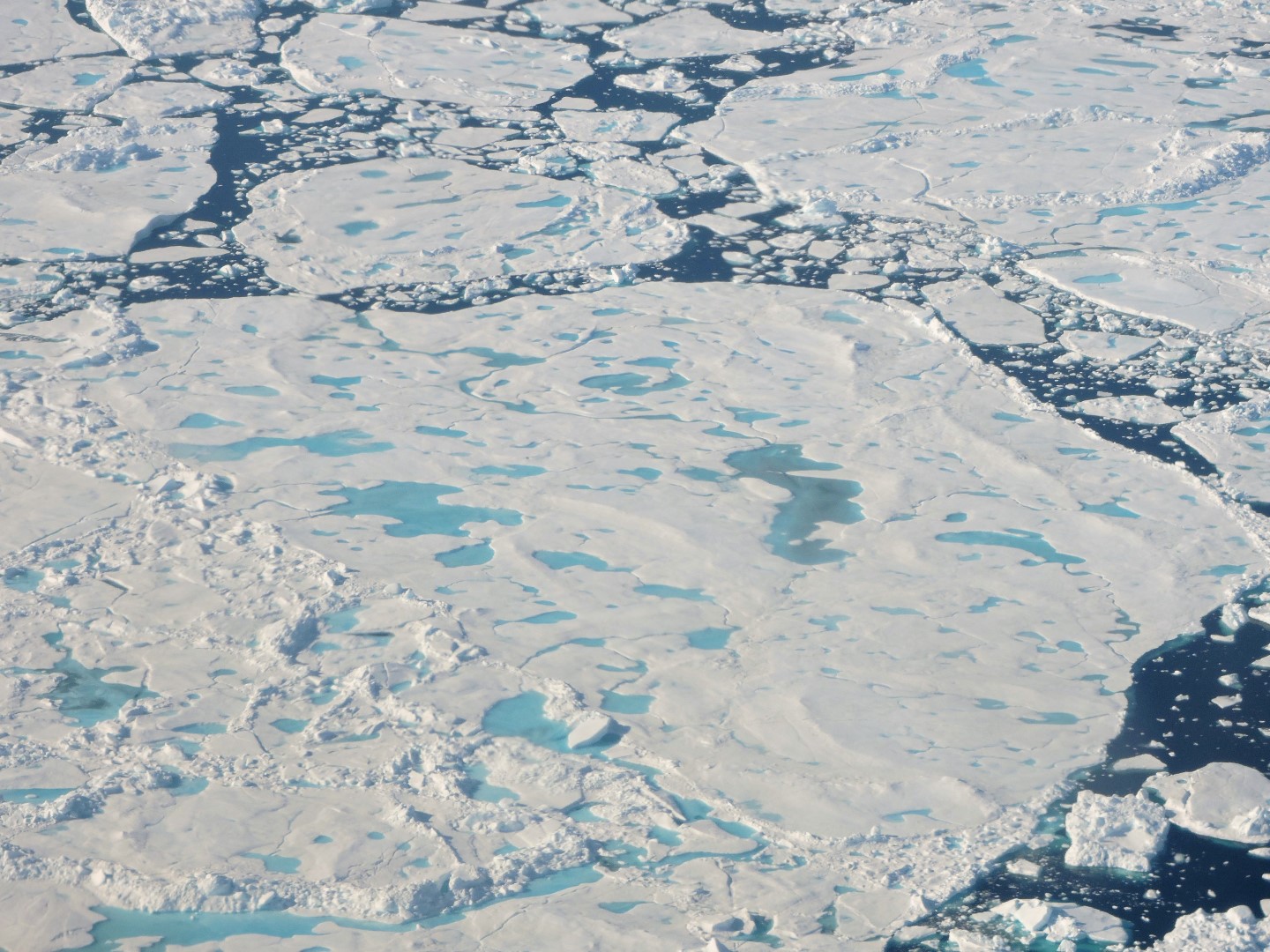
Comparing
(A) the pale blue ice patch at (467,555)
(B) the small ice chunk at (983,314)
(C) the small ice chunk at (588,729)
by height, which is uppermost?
(B) the small ice chunk at (983,314)

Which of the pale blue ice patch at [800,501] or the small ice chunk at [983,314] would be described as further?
the small ice chunk at [983,314]

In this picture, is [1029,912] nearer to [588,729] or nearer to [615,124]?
[588,729]

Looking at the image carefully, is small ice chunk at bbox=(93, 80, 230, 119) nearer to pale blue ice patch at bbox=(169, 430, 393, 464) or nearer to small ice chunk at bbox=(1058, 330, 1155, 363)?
pale blue ice patch at bbox=(169, 430, 393, 464)

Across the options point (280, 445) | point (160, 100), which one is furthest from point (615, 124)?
point (280, 445)

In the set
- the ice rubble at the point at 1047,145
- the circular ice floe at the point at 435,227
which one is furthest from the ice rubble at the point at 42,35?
the ice rubble at the point at 1047,145

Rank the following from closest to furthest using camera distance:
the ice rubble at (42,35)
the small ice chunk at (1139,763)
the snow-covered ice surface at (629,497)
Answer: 1. the snow-covered ice surface at (629,497)
2. the small ice chunk at (1139,763)
3. the ice rubble at (42,35)

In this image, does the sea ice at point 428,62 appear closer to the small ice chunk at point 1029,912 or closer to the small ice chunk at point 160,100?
the small ice chunk at point 160,100

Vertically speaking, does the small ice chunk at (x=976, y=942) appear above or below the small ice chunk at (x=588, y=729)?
below

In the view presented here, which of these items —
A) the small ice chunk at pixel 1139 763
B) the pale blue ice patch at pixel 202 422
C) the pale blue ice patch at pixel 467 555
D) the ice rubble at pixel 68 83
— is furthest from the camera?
the ice rubble at pixel 68 83
